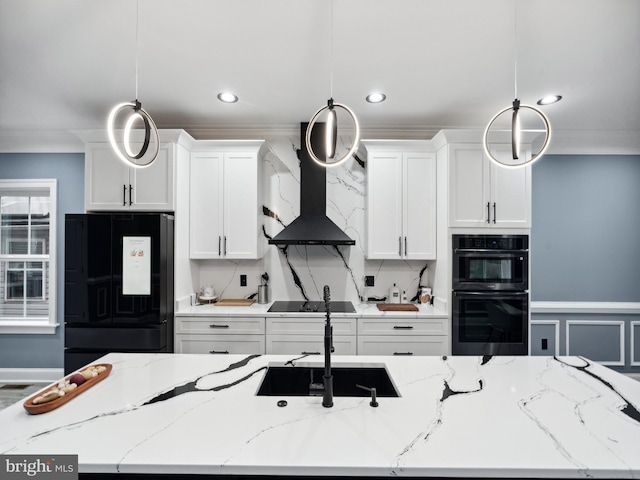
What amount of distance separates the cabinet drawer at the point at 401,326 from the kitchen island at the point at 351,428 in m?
1.28

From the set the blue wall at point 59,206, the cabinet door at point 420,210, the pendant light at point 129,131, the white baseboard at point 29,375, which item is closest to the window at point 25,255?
the blue wall at point 59,206

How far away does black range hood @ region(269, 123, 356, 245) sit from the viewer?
300 centimetres

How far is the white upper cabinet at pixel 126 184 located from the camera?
9.48ft

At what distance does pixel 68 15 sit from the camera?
5.83 ft

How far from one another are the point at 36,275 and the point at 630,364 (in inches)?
263

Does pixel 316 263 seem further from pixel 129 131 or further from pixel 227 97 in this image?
pixel 129 131

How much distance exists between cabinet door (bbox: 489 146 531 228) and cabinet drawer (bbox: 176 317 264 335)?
229cm

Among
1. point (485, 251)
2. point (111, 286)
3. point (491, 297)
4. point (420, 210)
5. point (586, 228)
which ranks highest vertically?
point (420, 210)

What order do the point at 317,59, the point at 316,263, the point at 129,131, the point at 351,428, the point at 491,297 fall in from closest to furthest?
the point at 351,428 < the point at 129,131 < the point at 317,59 < the point at 491,297 < the point at 316,263

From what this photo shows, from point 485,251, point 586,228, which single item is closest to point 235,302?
point 485,251

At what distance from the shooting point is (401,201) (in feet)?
10.2

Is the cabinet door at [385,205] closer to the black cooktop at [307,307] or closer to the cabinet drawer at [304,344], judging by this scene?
the black cooktop at [307,307]

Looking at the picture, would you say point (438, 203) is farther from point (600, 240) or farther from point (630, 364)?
point (630, 364)

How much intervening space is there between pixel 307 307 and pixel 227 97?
2001 mm
